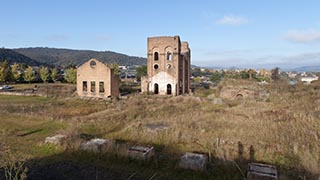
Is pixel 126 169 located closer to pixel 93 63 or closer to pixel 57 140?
pixel 57 140

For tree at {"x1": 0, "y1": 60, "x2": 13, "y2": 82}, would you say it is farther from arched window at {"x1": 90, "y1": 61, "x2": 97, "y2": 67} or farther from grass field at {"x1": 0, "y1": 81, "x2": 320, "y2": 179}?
grass field at {"x1": 0, "y1": 81, "x2": 320, "y2": 179}

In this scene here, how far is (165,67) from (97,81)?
8.71 m

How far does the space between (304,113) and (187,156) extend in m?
11.5

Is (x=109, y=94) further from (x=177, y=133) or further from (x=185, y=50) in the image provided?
(x=177, y=133)

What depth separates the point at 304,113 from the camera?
15023 mm

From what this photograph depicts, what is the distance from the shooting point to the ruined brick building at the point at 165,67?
29.8 metres

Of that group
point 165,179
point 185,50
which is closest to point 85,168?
point 165,179

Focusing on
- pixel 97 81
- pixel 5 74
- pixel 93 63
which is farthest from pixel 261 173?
pixel 5 74

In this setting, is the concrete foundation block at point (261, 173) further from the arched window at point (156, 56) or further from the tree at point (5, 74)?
the tree at point (5, 74)

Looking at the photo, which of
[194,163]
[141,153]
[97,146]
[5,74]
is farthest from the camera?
[5,74]

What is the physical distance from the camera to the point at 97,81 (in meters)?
27.4

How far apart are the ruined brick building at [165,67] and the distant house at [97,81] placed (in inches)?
202

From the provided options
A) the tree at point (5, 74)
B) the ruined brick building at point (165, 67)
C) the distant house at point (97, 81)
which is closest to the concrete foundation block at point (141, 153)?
the distant house at point (97, 81)

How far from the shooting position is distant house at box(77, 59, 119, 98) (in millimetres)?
26789
